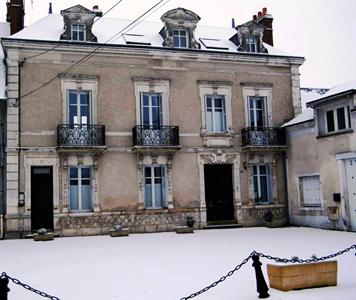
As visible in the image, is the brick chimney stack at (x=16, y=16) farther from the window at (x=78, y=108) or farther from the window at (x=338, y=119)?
the window at (x=338, y=119)

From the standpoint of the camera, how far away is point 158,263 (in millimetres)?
9531

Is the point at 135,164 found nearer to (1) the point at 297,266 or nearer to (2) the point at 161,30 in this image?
(2) the point at 161,30

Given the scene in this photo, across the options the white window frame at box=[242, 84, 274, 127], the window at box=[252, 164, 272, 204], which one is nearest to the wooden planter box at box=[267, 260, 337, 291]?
the window at box=[252, 164, 272, 204]

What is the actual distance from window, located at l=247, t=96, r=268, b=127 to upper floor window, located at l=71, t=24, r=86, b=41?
7338mm

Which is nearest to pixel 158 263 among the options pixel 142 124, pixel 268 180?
pixel 142 124

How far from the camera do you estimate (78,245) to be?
13562 millimetres

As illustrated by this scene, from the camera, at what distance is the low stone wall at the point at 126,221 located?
16625 millimetres

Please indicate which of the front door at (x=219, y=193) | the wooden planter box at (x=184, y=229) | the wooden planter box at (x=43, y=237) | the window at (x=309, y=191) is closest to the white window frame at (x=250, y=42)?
the front door at (x=219, y=193)

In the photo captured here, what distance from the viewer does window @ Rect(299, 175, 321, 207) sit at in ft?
57.2

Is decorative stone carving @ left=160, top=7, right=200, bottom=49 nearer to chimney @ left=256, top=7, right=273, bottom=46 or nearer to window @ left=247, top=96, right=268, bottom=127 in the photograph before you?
window @ left=247, top=96, right=268, bottom=127

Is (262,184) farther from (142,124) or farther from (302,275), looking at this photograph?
(302,275)

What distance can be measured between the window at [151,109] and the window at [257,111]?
398 centimetres

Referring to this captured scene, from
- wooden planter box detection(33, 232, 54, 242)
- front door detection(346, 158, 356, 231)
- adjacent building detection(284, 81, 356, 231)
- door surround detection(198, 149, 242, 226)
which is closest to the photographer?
wooden planter box detection(33, 232, 54, 242)

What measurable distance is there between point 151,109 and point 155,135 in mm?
1156
